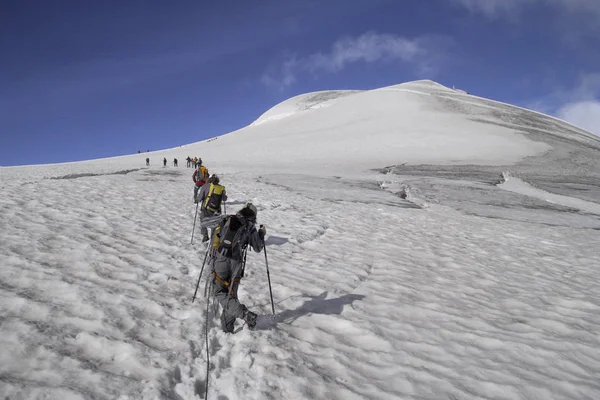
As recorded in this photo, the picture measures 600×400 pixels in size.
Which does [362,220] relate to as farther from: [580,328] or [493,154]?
[493,154]

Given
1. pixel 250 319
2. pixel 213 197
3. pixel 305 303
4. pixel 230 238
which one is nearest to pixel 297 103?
pixel 213 197

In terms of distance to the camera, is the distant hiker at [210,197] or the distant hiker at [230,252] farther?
the distant hiker at [210,197]

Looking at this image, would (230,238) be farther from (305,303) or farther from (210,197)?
(210,197)

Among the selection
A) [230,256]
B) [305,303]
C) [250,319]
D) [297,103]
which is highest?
[297,103]

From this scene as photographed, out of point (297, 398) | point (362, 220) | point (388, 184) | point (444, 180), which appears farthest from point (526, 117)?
point (297, 398)

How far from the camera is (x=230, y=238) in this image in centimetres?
532

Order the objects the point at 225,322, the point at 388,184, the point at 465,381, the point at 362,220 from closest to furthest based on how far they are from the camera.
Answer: the point at 465,381 → the point at 225,322 → the point at 362,220 → the point at 388,184

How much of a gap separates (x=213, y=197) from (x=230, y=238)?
15.1ft

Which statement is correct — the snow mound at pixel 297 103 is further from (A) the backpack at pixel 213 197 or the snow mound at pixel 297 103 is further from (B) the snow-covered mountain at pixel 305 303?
(A) the backpack at pixel 213 197

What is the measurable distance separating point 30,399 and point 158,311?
2193mm

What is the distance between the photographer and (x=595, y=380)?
15.6ft

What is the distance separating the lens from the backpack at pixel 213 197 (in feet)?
31.6

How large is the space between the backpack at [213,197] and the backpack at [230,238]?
4.40 meters

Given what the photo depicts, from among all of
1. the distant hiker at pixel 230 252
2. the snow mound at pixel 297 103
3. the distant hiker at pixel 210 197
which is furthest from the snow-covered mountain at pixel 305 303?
the snow mound at pixel 297 103
